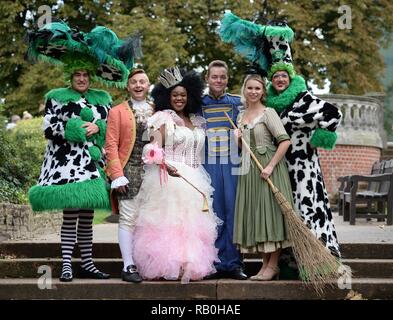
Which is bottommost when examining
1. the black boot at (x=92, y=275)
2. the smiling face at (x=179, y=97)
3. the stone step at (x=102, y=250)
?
the black boot at (x=92, y=275)

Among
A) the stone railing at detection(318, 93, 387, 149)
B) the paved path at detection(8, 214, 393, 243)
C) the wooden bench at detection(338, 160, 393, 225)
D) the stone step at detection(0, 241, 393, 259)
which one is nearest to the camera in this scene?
the stone step at detection(0, 241, 393, 259)

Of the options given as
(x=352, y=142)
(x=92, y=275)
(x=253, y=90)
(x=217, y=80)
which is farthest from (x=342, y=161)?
(x=92, y=275)

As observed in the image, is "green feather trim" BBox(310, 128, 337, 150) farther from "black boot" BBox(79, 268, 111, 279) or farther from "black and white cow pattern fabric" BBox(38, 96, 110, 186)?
"black boot" BBox(79, 268, 111, 279)

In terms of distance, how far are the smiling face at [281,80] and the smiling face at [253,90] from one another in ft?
0.50

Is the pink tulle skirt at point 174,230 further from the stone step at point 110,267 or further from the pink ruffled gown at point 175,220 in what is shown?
the stone step at point 110,267

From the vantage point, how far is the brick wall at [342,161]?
16.0m

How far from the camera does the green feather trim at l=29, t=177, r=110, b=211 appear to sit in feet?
19.8

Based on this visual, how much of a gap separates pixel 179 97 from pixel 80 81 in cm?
87

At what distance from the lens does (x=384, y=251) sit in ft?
23.1

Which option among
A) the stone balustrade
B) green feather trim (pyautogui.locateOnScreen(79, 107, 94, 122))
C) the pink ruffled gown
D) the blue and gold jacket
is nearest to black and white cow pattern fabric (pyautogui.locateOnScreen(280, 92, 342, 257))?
the blue and gold jacket

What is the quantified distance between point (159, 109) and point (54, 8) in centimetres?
1430

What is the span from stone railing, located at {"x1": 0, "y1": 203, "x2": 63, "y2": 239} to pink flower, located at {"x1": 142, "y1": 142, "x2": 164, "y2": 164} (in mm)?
2427

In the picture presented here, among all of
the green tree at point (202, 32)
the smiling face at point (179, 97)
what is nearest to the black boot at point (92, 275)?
the smiling face at point (179, 97)
